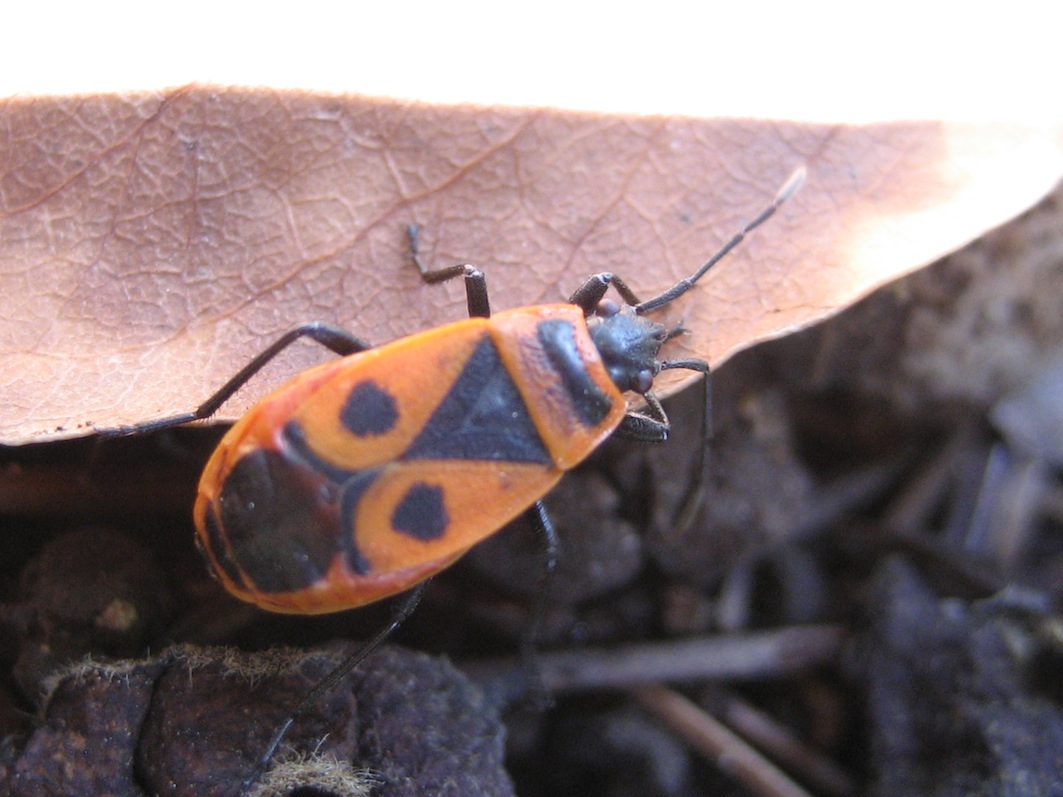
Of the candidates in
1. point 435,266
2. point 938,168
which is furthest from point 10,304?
point 938,168


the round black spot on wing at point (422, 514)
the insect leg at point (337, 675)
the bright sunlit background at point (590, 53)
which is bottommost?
the insect leg at point (337, 675)

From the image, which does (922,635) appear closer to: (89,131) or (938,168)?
(938,168)

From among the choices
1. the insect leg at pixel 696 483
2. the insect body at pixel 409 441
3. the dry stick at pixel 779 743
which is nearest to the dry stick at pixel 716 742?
the dry stick at pixel 779 743

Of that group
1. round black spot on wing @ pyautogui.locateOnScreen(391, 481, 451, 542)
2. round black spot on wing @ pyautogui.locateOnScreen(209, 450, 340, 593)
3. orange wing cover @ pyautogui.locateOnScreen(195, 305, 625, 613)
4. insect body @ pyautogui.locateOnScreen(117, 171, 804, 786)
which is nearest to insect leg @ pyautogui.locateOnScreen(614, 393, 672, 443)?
insect body @ pyautogui.locateOnScreen(117, 171, 804, 786)

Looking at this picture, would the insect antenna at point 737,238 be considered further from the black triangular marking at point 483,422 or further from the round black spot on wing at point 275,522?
the round black spot on wing at point 275,522

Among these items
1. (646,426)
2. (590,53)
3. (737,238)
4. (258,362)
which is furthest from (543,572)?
(590,53)

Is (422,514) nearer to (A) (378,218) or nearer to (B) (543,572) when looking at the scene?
(B) (543,572)
